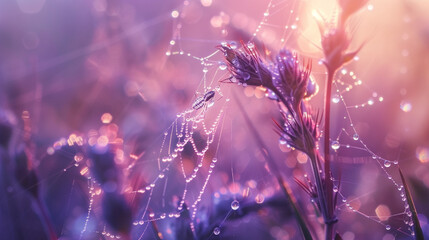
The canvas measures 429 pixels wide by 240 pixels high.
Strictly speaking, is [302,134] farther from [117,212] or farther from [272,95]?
[117,212]

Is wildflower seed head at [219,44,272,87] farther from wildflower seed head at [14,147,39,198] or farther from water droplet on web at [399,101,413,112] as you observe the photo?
water droplet on web at [399,101,413,112]

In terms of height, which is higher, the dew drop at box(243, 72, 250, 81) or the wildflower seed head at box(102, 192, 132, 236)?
the dew drop at box(243, 72, 250, 81)

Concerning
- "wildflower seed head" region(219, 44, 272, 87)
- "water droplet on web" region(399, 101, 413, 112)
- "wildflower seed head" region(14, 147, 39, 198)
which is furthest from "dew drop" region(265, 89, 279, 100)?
"water droplet on web" region(399, 101, 413, 112)

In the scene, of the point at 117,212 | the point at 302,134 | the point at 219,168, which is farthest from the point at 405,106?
the point at 117,212

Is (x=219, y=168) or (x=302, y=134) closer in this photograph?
(x=302, y=134)

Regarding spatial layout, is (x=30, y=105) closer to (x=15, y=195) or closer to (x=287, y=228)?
(x=15, y=195)

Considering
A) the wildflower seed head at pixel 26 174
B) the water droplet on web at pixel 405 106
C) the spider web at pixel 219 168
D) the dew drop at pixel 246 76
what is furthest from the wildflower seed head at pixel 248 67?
the water droplet on web at pixel 405 106

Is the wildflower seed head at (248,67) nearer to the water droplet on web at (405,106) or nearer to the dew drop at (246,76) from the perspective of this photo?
the dew drop at (246,76)

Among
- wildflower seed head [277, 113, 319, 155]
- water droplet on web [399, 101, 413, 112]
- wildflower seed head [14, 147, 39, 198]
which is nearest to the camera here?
wildflower seed head [277, 113, 319, 155]
